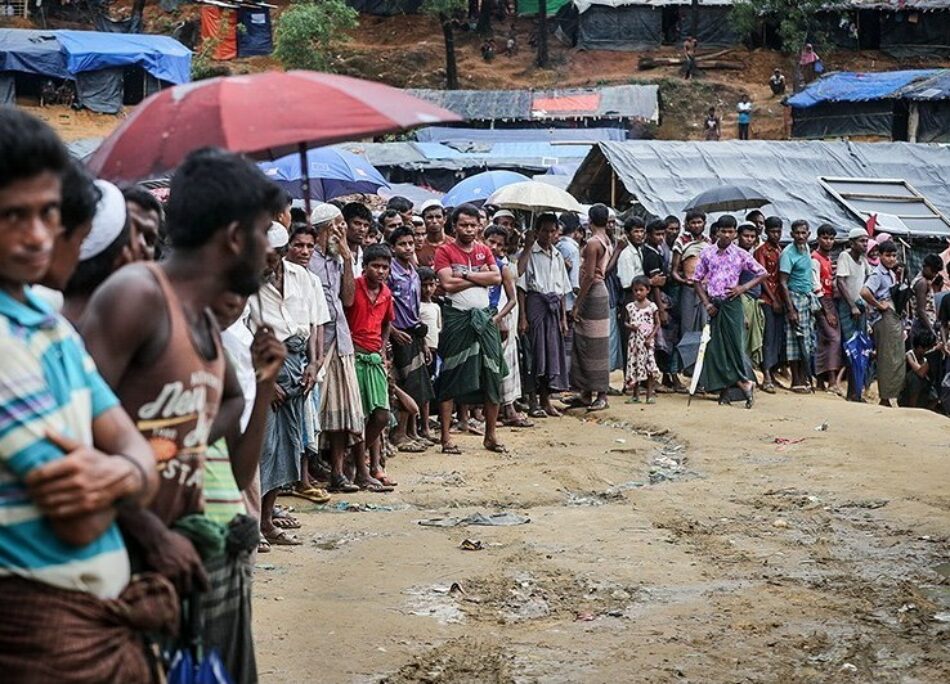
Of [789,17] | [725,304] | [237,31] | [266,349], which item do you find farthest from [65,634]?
[237,31]

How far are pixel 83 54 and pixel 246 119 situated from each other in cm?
3340

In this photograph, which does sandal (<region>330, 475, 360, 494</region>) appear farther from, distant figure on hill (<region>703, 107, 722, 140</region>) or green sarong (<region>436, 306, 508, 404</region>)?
distant figure on hill (<region>703, 107, 722, 140</region>)

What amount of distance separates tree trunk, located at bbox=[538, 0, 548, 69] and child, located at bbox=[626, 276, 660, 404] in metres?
31.6

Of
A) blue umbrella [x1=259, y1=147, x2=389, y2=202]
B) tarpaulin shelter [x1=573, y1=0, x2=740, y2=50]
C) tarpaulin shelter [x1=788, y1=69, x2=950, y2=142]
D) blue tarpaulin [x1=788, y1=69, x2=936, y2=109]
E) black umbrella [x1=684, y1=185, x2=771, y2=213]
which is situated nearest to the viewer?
blue umbrella [x1=259, y1=147, x2=389, y2=202]

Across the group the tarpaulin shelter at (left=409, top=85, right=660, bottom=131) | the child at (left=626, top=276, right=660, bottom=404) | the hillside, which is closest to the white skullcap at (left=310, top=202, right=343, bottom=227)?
the child at (left=626, top=276, right=660, bottom=404)

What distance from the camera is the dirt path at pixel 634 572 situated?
574cm

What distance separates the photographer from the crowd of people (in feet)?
8.38

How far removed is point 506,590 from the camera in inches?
268

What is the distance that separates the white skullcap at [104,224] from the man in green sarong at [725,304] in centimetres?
1067

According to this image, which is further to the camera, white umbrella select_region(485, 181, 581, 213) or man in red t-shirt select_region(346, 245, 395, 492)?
white umbrella select_region(485, 181, 581, 213)

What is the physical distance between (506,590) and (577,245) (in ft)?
26.2

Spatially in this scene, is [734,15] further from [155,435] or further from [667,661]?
[155,435]

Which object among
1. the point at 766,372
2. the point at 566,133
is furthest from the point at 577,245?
the point at 566,133

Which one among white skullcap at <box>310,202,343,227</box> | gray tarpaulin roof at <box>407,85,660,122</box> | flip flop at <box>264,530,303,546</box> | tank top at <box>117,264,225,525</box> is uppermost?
tank top at <box>117,264,225,525</box>
